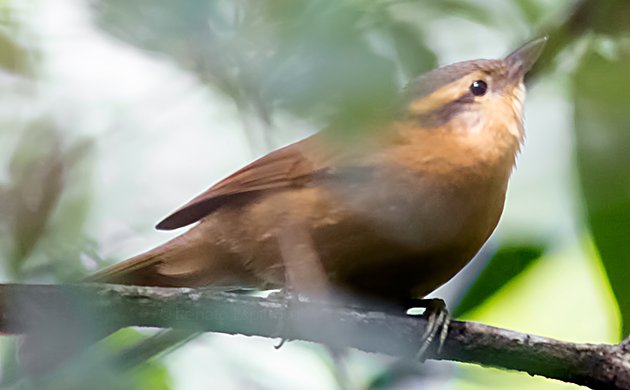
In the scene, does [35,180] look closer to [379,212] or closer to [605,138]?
[605,138]

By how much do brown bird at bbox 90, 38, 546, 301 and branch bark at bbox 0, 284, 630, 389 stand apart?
0.49 ft

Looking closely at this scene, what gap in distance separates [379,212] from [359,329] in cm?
33

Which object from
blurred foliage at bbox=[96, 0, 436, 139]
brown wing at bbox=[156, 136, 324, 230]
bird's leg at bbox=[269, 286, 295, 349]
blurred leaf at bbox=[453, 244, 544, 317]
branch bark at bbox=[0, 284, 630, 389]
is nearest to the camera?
blurred foliage at bbox=[96, 0, 436, 139]

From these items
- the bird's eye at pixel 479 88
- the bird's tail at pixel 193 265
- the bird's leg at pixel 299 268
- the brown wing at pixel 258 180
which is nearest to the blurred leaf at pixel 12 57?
the bird's leg at pixel 299 268

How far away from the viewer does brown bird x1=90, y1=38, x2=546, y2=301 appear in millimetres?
1881

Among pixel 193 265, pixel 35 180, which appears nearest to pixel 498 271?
pixel 193 265

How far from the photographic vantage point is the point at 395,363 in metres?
1.36

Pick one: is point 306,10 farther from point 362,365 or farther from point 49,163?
point 362,365

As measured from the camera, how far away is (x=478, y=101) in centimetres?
223

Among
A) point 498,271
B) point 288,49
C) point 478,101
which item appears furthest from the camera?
point 478,101

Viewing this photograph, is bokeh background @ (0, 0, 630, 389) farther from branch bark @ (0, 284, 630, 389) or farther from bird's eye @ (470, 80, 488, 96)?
bird's eye @ (470, 80, 488, 96)

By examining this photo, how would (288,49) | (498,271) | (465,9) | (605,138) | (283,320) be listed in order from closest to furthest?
(288,49), (465,9), (605,138), (283,320), (498,271)

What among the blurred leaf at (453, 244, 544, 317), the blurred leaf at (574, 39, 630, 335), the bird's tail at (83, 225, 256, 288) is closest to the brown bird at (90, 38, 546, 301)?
the bird's tail at (83, 225, 256, 288)

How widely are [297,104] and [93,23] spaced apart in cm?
19
